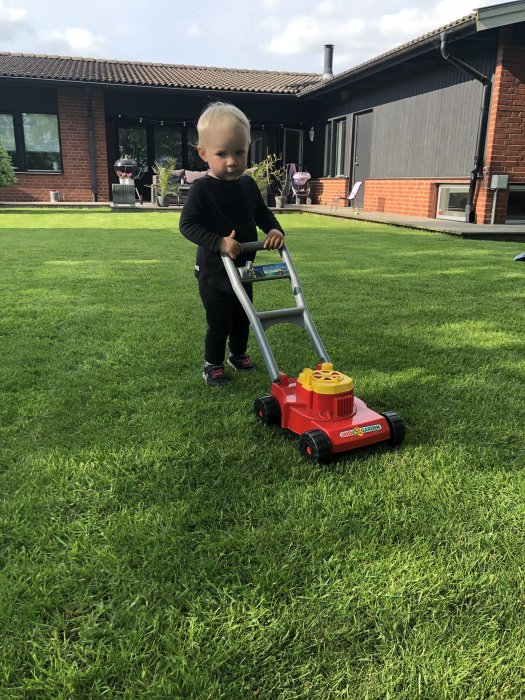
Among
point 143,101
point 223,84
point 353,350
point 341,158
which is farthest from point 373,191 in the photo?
point 353,350

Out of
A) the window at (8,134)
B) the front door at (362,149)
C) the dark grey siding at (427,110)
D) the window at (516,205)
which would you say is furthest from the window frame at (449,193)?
the window at (8,134)

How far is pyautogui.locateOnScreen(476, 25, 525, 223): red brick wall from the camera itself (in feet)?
31.8

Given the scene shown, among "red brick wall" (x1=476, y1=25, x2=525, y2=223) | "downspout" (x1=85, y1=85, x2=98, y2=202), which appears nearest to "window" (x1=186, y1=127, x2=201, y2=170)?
"downspout" (x1=85, y1=85, x2=98, y2=202)

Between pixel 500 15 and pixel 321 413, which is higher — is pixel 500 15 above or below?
above

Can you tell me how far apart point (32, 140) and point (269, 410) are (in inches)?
685

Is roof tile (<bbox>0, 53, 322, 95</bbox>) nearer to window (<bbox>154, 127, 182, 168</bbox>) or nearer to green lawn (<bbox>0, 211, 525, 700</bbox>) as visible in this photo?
window (<bbox>154, 127, 182, 168</bbox>)

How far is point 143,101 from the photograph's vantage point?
57.2 ft

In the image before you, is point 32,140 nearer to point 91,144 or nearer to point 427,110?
point 91,144

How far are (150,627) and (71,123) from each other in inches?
707

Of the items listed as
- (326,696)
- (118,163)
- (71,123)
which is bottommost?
(326,696)

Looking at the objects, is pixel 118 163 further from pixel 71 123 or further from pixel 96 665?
pixel 96 665

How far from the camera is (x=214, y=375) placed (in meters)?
2.82

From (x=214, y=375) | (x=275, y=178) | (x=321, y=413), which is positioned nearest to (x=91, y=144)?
(x=275, y=178)

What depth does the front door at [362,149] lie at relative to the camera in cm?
1488
